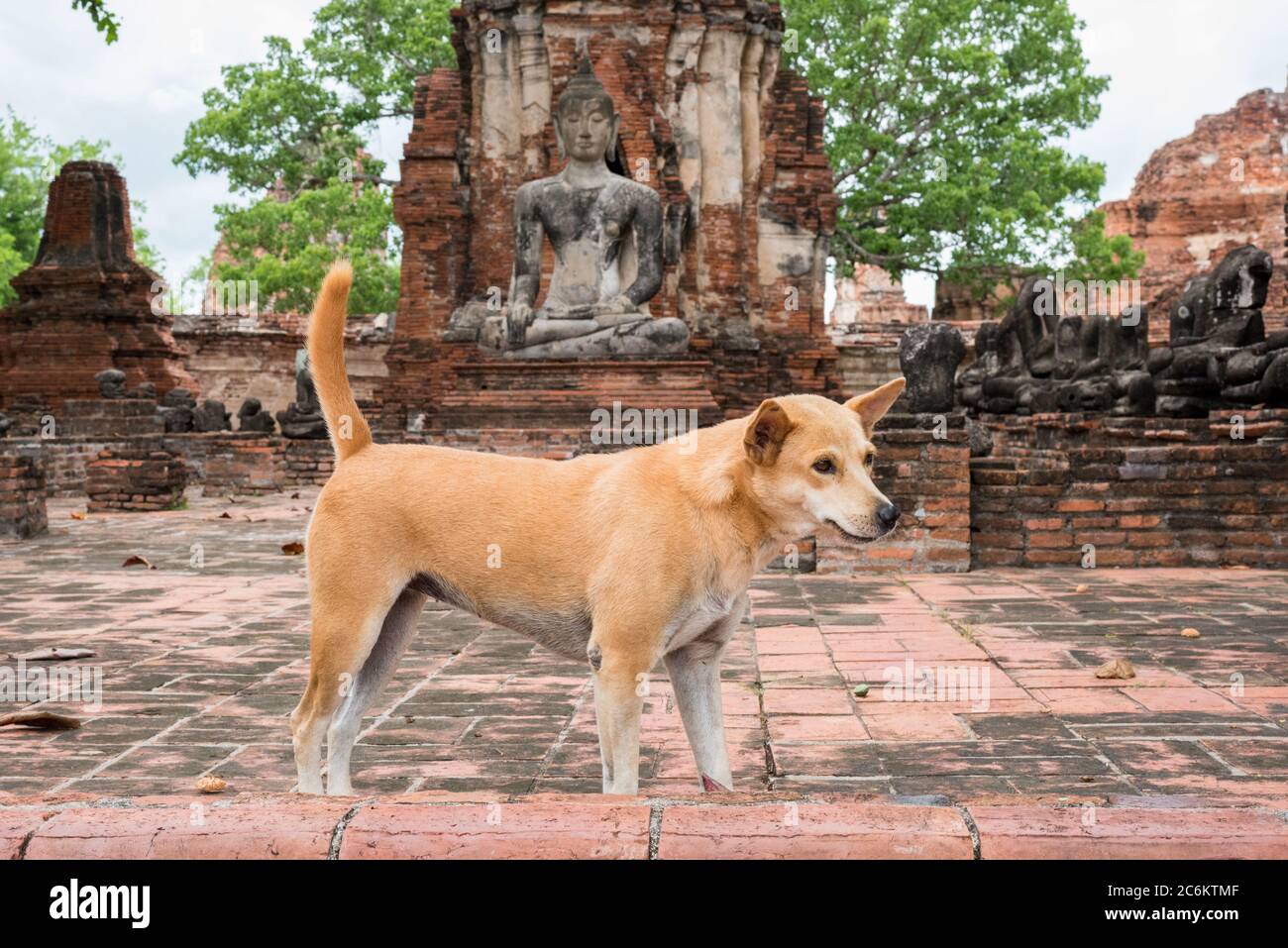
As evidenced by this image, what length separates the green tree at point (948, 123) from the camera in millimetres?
26312

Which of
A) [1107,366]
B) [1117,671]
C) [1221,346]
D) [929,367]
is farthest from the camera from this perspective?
[1107,366]

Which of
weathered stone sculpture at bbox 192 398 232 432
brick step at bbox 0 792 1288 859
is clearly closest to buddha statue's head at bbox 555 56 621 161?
Result: weathered stone sculpture at bbox 192 398 232 432

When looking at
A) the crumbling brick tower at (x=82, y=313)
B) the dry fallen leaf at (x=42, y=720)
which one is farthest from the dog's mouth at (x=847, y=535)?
the crumbling brick tower at (x=82, y=313)

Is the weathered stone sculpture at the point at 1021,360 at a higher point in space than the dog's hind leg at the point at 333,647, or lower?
higher

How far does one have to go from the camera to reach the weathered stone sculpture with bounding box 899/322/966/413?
8.77 metres

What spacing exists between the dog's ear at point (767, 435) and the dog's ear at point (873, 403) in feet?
1.19

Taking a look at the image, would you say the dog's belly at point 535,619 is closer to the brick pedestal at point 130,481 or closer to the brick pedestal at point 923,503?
the brick pedestal at point 923,503

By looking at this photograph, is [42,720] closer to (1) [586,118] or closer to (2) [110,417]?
(1) [586,118]

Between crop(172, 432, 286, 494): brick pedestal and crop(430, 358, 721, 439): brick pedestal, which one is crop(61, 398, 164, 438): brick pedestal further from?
crop(430, 358, 721, 439): brick pedestal

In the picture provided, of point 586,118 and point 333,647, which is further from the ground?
point 586,118

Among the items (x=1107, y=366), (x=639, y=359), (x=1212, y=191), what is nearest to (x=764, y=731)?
(x=639, y=359)

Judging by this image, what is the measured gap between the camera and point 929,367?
882 cm

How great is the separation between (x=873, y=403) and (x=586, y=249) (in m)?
11.7
